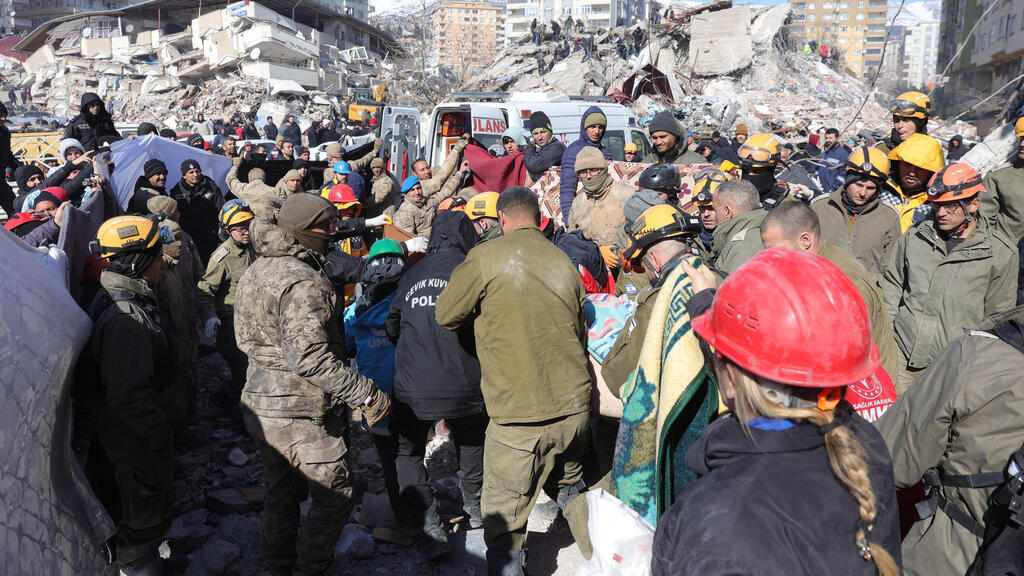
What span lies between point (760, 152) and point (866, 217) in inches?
43.1

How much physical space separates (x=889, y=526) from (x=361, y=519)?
3755 mm

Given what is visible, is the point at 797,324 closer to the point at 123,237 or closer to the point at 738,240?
the point at 738,240

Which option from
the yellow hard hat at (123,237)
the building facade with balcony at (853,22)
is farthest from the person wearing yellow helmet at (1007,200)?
the building facade with balcony at (853,22)

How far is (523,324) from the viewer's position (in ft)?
10.4

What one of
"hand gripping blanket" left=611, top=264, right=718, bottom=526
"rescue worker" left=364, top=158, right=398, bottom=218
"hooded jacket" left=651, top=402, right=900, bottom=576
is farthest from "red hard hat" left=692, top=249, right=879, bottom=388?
"rescue worker" left=364, top=158, right=398, bottom=218

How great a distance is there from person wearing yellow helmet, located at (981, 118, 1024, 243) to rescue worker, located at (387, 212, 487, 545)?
12.9 ft

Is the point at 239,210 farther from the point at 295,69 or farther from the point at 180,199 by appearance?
the point at 295,69

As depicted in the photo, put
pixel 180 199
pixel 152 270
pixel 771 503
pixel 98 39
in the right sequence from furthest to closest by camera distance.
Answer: pixel 98 39
pixel 180 199
pixel 152 270
pixel 771 503

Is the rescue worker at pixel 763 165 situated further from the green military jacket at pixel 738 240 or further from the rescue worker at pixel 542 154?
the rescue worker at pixel 542 154

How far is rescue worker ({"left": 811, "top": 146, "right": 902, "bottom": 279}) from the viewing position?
4.45m

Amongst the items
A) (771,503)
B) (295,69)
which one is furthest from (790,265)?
(295,69)

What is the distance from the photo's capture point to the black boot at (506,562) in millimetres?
3295

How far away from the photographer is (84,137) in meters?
8.02

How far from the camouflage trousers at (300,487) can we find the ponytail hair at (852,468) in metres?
2.45
